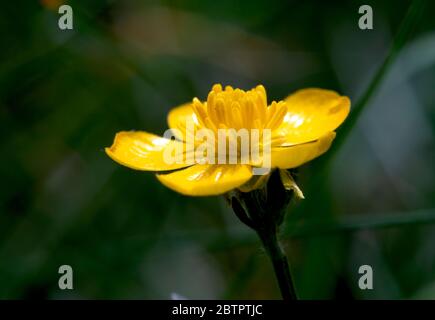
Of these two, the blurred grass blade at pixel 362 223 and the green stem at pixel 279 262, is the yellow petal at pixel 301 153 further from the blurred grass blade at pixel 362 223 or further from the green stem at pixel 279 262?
the blurred grass blade at pixel 362 223

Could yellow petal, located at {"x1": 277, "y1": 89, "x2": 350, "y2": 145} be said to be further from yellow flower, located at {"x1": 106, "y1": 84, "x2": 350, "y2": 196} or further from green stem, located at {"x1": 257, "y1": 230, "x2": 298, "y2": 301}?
green stem, located at {"x1": 257, "y1": 230, "x2": 298, "y2": 301}

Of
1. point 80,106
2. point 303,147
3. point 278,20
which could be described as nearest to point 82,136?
point 80,106

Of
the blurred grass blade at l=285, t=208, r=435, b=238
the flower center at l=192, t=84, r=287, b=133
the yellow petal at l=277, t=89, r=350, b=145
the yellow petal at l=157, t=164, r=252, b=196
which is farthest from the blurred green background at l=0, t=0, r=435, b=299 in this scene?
the yellow petal at l=157, t=164, r=252, b=196

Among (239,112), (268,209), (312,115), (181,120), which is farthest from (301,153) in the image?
(181,120)

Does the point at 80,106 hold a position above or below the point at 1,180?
above

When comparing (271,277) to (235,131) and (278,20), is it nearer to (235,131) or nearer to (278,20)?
(235,131)
